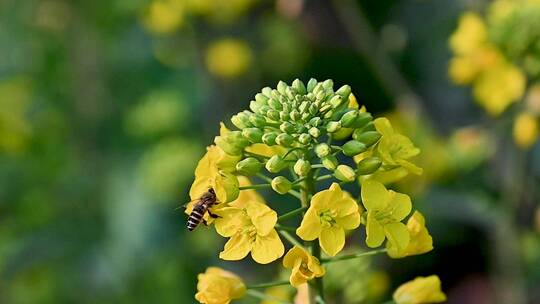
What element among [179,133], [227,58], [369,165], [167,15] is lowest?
[369,165]

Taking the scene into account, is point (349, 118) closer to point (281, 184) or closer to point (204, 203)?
point (281, 184)

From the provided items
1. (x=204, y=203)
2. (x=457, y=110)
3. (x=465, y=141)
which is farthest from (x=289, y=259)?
(x=457, y=110)

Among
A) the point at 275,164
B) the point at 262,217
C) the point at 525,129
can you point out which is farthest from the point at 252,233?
the point at 525,129

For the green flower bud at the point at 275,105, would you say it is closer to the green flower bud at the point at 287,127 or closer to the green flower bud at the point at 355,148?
the green flower bud at the point at 287,127

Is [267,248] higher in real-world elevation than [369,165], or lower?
lower

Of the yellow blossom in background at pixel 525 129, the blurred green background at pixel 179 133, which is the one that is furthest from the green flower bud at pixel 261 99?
the blurred green background at pixel 179 133

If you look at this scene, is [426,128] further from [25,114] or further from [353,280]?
[25,114]

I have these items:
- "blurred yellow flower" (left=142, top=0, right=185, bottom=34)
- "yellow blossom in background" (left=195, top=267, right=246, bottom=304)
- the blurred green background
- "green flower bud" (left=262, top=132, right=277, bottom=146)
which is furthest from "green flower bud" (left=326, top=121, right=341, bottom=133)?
"blurred yellow flower" (left=142, top=0, right=185, bottom=34)
